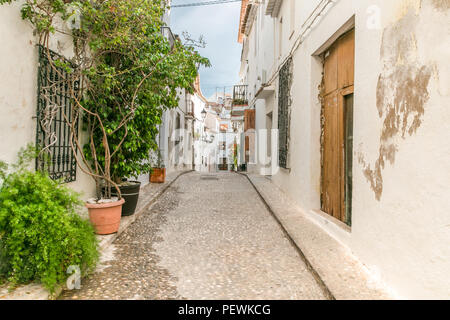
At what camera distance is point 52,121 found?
404cm

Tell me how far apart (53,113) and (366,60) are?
378cm

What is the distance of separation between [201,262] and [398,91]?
8.55 ft

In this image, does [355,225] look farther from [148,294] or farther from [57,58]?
[57,58]

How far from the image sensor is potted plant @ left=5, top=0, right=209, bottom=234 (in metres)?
3.99

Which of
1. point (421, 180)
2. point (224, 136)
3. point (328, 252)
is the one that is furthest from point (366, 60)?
point (224, 136)

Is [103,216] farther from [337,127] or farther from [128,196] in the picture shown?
[337,127]

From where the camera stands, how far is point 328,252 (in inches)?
138

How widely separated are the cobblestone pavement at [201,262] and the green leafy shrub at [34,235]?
32 centimetres

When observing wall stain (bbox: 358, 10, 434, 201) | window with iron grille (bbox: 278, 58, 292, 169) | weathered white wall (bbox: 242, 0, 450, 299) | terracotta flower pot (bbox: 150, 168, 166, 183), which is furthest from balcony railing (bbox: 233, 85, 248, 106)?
wall stain (bbox: 358, 10, 434, 201)

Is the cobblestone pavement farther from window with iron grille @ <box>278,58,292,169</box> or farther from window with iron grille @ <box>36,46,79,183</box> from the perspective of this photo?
window with iron grille @ <box>278,58,292,169</box>

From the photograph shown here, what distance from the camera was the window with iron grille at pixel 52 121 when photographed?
147 inches

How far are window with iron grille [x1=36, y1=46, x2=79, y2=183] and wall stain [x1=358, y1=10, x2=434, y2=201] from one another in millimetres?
3626

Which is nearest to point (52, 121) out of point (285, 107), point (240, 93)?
point (285, 107)

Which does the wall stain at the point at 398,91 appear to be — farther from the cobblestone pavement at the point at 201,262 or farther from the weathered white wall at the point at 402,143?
the cobblestone pavement at the point at 201,262
